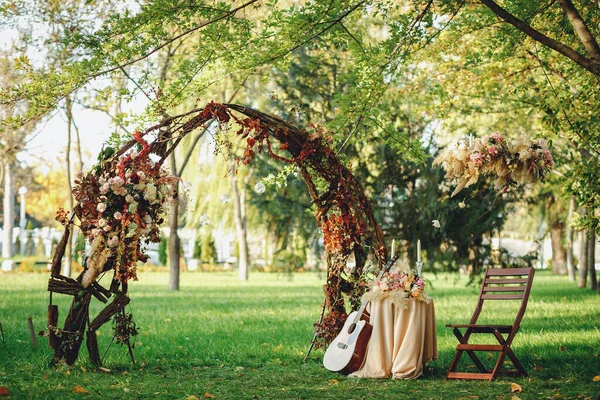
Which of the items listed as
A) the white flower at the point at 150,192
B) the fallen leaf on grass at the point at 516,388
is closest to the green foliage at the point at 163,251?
the white flower at the point at 150,192

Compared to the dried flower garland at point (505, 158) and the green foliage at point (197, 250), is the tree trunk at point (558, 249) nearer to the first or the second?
the green foliage at point (197, 250)

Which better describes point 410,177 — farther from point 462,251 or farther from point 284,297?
point 284,297

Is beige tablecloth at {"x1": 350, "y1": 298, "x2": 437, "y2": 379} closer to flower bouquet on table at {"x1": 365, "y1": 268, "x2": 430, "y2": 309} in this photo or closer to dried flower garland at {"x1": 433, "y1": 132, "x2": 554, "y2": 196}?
flower bouquet on table at {"x1": 365, "y1": 268, "x2": 430, "y2": 309}

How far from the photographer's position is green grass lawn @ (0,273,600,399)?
695cm

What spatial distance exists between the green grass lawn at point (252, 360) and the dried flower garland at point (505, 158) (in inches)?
80.4

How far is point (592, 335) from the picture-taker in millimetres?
11023

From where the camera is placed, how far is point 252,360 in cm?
918

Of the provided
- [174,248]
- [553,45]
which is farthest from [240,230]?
[553,45]

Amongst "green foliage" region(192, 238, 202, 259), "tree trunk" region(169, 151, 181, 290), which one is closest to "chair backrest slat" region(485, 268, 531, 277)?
"tree trunk" region(169, 151, 181, 290)

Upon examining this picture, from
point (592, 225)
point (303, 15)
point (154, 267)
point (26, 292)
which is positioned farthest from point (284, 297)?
point (154, 267)

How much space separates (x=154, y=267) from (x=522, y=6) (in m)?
28.7

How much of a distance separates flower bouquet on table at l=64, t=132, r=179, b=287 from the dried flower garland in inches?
126

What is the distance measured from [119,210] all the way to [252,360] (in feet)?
7.95

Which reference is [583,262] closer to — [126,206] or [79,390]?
[126,206]
